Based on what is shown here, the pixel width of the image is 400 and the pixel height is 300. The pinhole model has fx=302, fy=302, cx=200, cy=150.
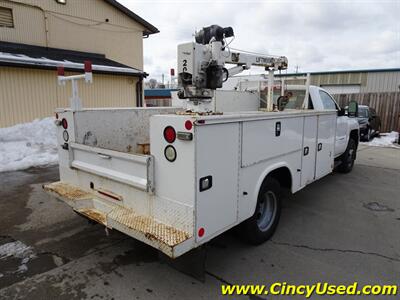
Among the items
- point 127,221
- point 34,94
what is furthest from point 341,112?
point 34,94

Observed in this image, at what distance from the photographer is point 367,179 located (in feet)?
23.5

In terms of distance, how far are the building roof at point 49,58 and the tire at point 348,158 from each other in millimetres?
8352

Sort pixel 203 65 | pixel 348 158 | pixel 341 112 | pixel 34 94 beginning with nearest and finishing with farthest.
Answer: pixel 203 65 → pixel 341 112 → pixel 348 158 → pixel 34 94

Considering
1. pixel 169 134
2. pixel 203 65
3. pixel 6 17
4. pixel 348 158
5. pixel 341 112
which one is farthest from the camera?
pixel 6 17

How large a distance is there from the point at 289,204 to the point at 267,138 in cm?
239

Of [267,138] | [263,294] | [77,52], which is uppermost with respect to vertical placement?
[77,52]

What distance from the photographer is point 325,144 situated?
17.0 ft

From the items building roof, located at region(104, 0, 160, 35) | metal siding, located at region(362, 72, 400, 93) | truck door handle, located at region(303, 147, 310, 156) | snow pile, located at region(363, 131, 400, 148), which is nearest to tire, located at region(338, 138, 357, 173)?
truck door handle, located at region(303, 147, 310, 156)

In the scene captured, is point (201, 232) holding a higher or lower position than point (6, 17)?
lower

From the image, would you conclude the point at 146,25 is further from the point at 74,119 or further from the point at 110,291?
the point at 110,291

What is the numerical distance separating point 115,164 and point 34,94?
999 cm

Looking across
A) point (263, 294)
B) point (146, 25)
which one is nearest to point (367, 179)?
point (263, 294)

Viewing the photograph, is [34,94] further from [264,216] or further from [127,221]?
[264,216]

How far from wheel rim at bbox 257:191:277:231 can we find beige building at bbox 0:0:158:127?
9152mm
